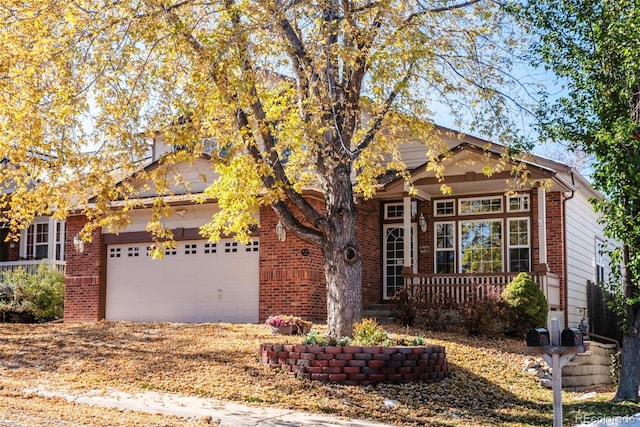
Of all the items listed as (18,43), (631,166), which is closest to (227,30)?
(18,43)

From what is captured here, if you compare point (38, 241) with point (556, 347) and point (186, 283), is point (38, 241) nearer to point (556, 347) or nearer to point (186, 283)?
point (186, 283)

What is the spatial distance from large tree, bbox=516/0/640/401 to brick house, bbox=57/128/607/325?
383 cm

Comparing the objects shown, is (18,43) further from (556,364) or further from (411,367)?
(556,364)

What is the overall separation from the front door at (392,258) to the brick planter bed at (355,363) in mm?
8504

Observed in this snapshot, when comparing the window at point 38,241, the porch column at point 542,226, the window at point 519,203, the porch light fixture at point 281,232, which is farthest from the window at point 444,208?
the window at point 38,241

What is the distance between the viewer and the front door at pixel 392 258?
20875 millimetres

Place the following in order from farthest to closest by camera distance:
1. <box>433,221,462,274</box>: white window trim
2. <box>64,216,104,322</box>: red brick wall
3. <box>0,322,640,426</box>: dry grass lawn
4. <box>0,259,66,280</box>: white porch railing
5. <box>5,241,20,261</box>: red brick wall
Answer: <box>5,241,20,261</box>: red brick wall < <box>0,259,66,280</box>: white porch railing < <box>64,216,104,322</box>: red brick wall < <box>433,221,462,274</box>: white window trim < <box>0,322,640,426</box>: dry grass lawn

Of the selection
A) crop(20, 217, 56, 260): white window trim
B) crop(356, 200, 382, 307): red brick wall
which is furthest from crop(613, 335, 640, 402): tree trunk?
crop(20, 217, 56, 260): white window trim

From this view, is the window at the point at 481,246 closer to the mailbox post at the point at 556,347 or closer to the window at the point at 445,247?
the window at the point at 445,247

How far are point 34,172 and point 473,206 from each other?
11.9 metres

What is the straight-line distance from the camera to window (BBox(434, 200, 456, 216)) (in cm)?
2009

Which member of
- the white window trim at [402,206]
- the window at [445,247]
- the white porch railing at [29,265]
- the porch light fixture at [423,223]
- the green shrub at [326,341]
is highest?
the white window trim at [402,206]

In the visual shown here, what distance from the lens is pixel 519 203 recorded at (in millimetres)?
19188

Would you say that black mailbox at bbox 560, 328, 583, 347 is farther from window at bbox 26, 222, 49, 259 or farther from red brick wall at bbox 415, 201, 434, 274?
window at bbox 26, 222, 49, 259
